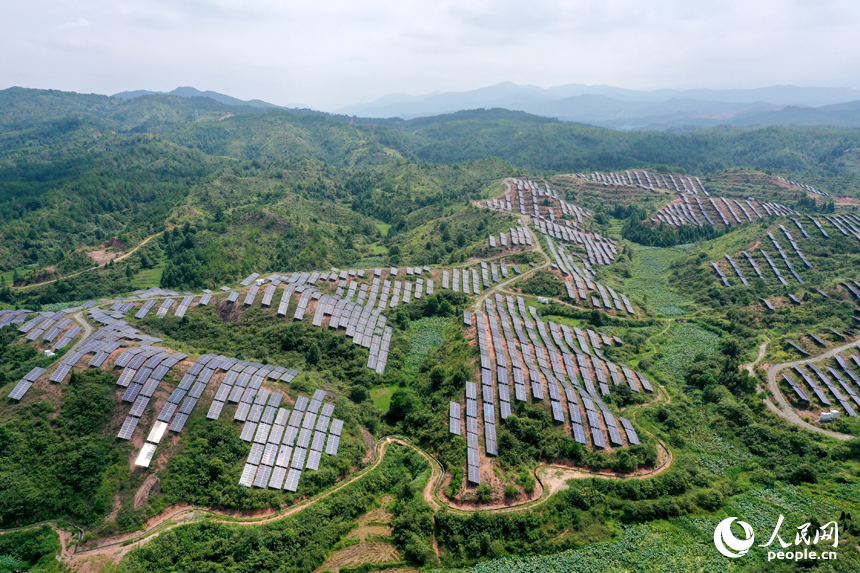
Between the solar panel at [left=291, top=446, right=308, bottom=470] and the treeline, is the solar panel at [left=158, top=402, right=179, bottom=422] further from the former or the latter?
the treeline

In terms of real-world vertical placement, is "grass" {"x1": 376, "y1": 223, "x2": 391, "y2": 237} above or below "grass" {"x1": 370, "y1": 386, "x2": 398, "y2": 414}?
above

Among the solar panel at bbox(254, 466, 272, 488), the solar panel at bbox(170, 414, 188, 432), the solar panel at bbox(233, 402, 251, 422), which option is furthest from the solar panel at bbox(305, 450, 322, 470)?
the solar panel at bbox(170, 414, 188, 432)

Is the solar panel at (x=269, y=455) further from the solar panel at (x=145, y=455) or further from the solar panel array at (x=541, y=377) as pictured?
the solar panel array at (x=541, y=377)

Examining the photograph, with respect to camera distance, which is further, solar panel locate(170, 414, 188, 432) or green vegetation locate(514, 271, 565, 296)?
green vegetation locate(514, 271, 565, 296)

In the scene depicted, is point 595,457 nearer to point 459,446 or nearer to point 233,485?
point 459,446

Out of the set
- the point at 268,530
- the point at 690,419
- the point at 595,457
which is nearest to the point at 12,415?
the point at 268,530
